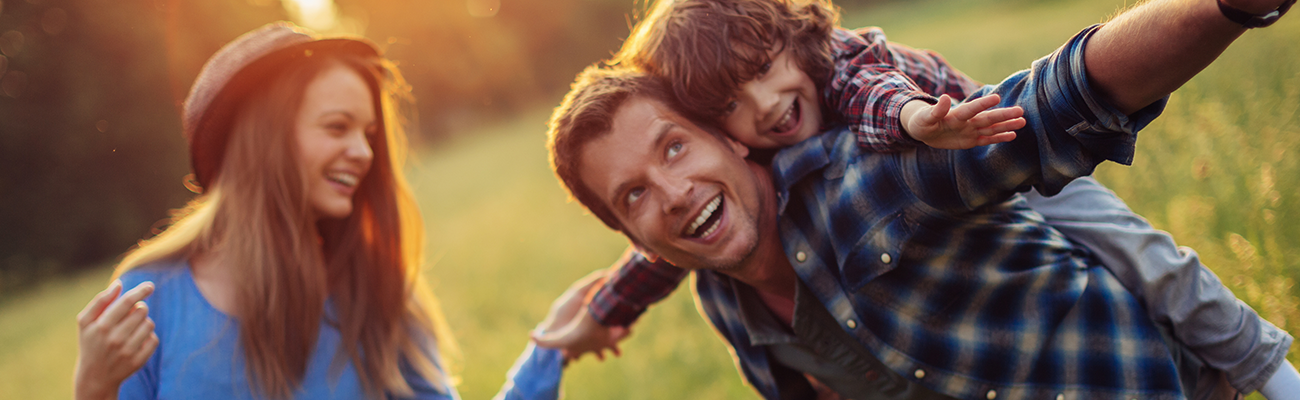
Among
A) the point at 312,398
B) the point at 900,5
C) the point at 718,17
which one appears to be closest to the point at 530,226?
the point at 312,398

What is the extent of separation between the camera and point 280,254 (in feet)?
9.54

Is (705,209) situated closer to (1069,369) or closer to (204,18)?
(1069,369)

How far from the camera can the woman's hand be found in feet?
7.28

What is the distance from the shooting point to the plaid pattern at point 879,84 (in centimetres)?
180

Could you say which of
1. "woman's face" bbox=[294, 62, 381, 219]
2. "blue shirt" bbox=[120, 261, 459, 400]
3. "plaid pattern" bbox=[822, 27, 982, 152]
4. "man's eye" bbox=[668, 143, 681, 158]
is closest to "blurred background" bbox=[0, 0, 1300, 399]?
"plaid pattern" bbox=[822, 27, 982, 152]

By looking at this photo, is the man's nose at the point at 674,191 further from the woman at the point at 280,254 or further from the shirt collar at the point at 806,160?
the woman at the point at 280,254

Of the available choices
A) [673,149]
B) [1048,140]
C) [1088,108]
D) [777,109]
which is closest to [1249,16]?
[1088,108]

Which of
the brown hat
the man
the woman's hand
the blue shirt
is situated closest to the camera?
the man

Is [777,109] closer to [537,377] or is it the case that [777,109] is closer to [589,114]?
[589,114]

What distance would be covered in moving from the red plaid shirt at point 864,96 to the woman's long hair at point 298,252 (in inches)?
35.3

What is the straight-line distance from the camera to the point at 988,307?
2.07 meters

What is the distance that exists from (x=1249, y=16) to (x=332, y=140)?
9.60 feet

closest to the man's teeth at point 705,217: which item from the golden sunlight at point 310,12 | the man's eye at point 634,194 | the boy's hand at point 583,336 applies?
the man's eye at point 634,194

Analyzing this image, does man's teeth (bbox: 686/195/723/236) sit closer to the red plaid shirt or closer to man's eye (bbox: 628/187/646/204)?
man's eye (bbox: 628/187/646/204)
